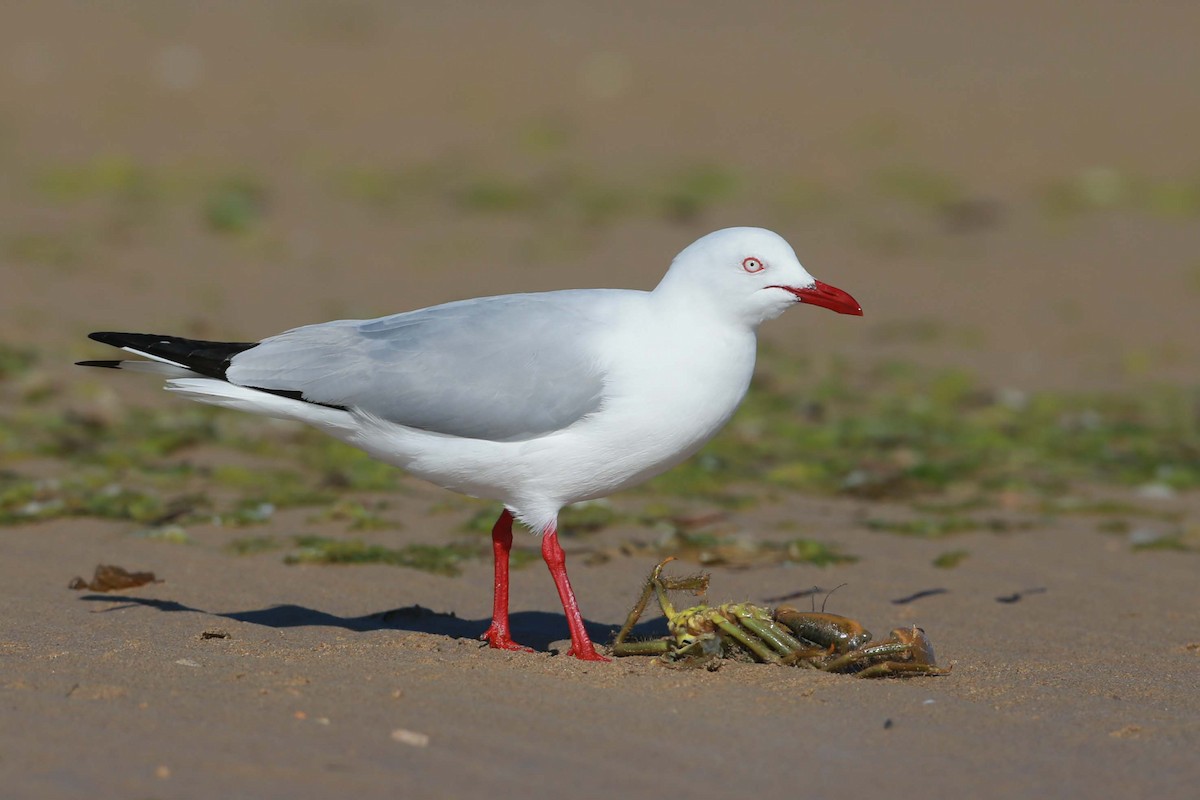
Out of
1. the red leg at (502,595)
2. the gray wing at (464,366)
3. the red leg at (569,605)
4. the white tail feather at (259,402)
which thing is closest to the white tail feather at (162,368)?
the white tail feather at (259,402)

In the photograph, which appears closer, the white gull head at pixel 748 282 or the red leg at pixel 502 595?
the white gull head at pixel 748 282

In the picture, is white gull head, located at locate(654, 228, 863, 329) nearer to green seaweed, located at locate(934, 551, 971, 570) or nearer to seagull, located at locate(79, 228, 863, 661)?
seagull, located at locate(79, 228, 863, 661)

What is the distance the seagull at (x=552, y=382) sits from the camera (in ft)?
16.9

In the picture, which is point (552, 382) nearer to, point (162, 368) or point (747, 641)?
point (747, 641)

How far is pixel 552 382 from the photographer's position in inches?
204

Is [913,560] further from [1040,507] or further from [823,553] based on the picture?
[1040,507]

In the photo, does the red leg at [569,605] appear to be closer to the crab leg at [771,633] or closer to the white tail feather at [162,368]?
the crab leg at [771,633]

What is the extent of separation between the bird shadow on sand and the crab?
0.60 m

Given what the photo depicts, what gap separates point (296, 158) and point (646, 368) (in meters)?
11.1

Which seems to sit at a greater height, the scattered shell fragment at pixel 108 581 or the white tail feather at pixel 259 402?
the white tail feather at pixel 259 402

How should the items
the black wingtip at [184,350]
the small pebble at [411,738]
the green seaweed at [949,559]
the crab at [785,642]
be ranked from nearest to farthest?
1. the small pebble at [411,738]
2. the crab at [785,642]
3. the black wingtip at [184,350]
4. the green seaweed at [949,559]

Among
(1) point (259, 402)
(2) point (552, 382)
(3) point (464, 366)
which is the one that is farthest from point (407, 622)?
(2) point (552, 382)

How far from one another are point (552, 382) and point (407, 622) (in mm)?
1306

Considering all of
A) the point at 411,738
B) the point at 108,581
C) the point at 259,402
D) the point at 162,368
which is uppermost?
the point at 162,368
